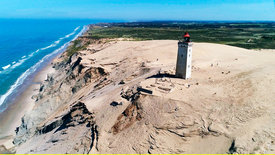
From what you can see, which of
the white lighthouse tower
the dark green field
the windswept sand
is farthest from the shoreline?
the dark green field

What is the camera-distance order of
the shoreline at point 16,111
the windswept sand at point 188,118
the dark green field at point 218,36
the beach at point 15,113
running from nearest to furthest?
the windswept sand at point 188,118 < the shoreline at point 16,111 < the beach at point 15,113 < the dark green field at point 218,36

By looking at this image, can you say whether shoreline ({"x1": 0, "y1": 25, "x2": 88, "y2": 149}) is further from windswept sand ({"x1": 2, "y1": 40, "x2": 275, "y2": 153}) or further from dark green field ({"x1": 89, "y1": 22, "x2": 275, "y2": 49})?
dark green field ({"x1": 89, "y1": 22, "x2": 275, "y2": 49})

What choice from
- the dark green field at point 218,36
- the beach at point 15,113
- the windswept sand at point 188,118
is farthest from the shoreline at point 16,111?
the dark green field at point 218,36

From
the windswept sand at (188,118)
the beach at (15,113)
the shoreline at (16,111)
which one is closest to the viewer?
the windswept sand at (188,118)

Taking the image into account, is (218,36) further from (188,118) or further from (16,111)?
(188,118)

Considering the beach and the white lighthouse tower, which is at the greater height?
the white lighthouse tower

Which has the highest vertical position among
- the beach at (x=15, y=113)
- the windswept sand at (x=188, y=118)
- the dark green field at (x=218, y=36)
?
the dark green field at (x=218, y=36)

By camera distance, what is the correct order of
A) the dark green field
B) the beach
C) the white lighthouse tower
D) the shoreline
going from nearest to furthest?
the white lighthouse tower → the shoreline → the beach → the dark green field

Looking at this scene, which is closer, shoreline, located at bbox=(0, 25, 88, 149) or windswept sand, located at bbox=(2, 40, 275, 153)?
windswept sand, located at bbox=(2, 40, 275, 153)

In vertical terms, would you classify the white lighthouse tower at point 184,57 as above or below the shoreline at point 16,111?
above

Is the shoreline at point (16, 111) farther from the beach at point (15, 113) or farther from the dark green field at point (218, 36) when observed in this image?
the dark green field at point (218, 36)
